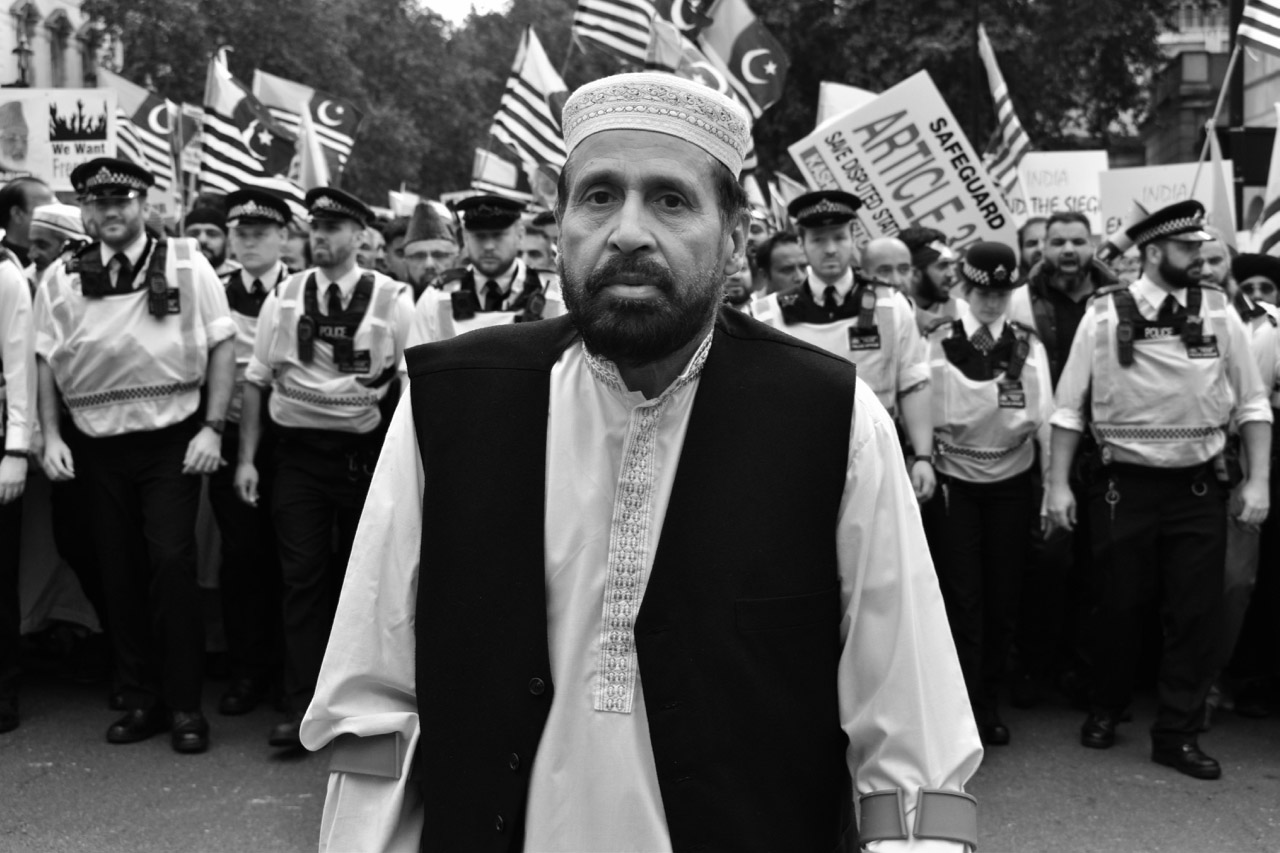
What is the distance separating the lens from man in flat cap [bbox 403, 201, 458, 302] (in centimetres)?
915

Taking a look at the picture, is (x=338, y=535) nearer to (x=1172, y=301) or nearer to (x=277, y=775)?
(x=277, y=775)

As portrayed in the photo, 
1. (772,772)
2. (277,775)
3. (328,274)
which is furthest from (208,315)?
(772,772)

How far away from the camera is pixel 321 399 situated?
262 inches

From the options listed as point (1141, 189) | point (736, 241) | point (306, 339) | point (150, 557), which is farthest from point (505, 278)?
point (1141, 189)

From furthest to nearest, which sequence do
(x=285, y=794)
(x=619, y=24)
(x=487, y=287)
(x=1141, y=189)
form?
1. (x=1141, y=189)
2. (x=619, y=24)
3. (x=487, y=287)
4. (x=285, y=794)

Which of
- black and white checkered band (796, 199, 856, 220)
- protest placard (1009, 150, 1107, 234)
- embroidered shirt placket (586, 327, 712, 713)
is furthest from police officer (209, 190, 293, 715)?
→ protest placard (1009, 150, 1107, 234)

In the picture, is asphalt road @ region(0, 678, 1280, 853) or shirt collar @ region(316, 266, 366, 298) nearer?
asphalt road @ region(0, 678, 1280, 853)

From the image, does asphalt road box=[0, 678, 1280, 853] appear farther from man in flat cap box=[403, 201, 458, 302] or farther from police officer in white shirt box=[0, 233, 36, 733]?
man in flat cap box=[403, 201, 458, 302]

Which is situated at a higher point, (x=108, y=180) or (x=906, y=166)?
(x=906, y=166)

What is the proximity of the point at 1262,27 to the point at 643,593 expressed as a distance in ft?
31.1

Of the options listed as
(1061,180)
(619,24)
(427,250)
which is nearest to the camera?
(427,250)

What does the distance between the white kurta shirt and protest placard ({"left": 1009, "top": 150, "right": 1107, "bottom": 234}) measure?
15.3m

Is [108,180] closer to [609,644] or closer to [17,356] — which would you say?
[17,356]

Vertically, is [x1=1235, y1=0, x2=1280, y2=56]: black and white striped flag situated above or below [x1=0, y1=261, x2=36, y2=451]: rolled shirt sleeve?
above
